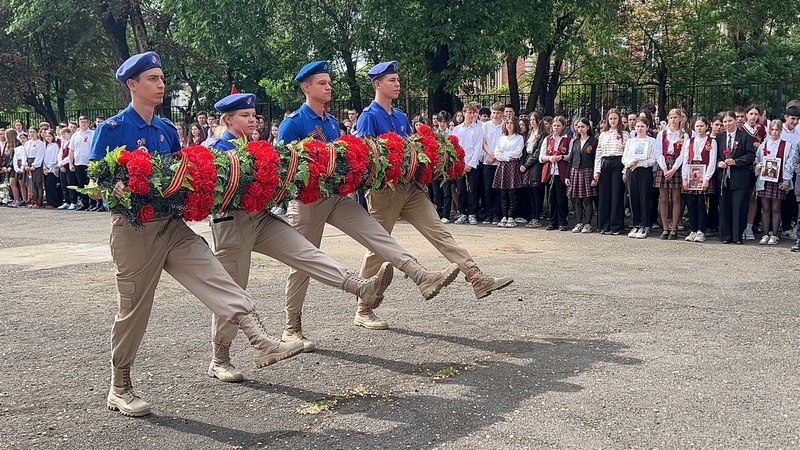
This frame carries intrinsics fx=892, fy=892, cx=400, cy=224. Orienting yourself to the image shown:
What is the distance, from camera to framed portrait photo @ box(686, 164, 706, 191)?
12.9 m

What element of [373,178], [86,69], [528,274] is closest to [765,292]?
[528,274]

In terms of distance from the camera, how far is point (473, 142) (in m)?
15.9

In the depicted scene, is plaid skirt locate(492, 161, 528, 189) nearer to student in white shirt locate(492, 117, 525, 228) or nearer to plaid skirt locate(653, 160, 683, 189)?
student in white shirt locate(492, 117, 525, 228)

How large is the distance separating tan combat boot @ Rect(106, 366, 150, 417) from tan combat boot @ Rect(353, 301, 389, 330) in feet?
7.93

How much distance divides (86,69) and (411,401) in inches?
1303

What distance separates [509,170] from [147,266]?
1055 cm

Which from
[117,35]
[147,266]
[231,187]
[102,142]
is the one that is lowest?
[147,266]

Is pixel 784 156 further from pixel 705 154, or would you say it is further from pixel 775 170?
pixel 705 154

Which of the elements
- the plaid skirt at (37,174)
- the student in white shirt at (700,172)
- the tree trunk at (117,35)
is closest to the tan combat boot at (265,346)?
the student in white shirt at (700,172)

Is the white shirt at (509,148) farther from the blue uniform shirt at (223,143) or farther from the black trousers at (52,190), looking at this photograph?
the black trousers at (52,190)

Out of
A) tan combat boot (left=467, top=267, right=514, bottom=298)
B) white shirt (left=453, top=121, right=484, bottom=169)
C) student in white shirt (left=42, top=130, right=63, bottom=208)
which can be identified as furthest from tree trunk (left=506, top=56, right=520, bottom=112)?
tan combat boot (left=467, top=267, right=514, bottom=298)

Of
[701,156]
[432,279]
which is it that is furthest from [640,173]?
[432,279]

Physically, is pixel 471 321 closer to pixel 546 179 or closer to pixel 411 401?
pixel 411 401

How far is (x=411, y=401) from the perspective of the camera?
562 centimetres
